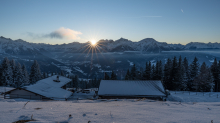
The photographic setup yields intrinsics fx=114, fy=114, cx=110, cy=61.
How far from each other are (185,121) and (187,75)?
146 feet

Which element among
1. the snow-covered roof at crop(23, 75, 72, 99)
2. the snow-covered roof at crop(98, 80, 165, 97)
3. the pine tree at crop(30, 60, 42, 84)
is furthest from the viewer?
the pine tree at crop(30, 60, 42, 84)

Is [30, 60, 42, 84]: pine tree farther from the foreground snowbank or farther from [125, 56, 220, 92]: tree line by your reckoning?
the foreground snowbank

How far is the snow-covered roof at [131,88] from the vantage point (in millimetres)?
24703

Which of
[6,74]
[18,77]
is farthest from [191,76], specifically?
[6,74]

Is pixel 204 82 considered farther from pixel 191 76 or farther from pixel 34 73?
pixel 34 73

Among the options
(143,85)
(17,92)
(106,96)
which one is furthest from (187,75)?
(17,92)

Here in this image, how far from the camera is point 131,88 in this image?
88.0ft

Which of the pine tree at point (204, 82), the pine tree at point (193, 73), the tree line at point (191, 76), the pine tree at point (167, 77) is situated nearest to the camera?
the pine tree at point (204, 82)

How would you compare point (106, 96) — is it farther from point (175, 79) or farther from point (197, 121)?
point (175, 79)

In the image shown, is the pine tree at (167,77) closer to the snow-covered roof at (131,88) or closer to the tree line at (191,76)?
the tree line at (191,76)

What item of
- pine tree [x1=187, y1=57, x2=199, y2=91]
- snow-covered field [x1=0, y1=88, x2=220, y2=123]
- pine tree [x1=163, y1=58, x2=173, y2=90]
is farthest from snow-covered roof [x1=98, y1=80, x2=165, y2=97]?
pine tree [x1=187, y1=57, x2=199, y2=91]

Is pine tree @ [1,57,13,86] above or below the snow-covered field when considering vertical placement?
below

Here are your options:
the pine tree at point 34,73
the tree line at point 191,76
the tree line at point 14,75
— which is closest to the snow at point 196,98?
the tree line at point 191,76

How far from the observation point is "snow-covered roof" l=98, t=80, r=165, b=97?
81.0 feet
